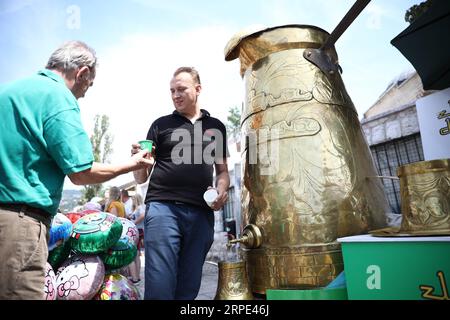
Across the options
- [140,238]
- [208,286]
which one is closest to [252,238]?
[208,286]

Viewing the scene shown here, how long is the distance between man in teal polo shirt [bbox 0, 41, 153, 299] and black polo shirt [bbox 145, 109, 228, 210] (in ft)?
1.65

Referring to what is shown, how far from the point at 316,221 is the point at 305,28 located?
4.36ft

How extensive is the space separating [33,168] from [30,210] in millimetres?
193

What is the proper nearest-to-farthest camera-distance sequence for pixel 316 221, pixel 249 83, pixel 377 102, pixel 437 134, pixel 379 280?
pixel 379 280 → pixel 316 221 → pixel 249 83 → pixel 437 134 → pixel 377 102

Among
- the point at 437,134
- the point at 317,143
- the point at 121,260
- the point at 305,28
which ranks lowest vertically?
the point at 121,260

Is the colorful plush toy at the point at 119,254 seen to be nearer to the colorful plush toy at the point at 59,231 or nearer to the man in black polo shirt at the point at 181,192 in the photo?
the colorful plush toy at the point at 59,231

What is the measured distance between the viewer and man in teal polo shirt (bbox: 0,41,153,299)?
4.01ft

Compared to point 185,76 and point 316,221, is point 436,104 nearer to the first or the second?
point 316,221

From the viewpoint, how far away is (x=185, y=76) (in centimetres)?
211

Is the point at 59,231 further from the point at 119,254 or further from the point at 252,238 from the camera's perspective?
the point at 252,238

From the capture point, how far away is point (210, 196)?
1.82 metres

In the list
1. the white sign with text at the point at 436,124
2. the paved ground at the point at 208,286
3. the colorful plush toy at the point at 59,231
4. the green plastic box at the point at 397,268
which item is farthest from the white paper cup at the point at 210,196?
the white sign with text at the point at 436,124

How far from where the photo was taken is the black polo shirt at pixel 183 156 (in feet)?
6.10

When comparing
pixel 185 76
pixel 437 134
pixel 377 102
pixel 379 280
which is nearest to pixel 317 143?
pixel 379 280
